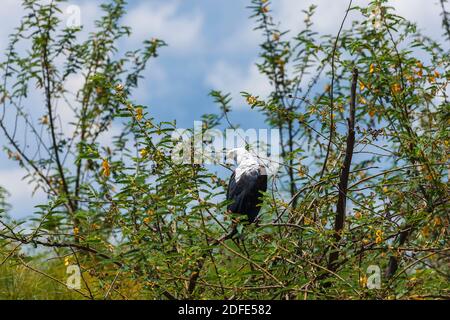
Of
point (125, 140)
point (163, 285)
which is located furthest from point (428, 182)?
point (125, 140)

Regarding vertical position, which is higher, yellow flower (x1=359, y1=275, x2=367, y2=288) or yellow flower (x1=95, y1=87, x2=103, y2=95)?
yellow flower (x1=95, y1=87, x2=103, y2=95)

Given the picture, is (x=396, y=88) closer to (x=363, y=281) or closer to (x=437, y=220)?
(x=437, y=220)

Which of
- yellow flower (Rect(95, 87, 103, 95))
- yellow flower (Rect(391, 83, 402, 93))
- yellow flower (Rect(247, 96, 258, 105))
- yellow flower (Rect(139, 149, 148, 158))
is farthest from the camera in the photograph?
yellow flower (Rect(95, 87, 103, 95))

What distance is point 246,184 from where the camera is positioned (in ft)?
11.8

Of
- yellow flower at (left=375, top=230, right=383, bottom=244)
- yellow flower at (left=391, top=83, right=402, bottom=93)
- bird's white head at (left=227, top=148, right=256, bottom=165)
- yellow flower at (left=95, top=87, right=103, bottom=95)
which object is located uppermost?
yellow flower at (left=95, top=87, right=103, bottom=95)

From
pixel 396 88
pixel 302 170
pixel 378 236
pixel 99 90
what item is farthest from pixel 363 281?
pixel 99 90

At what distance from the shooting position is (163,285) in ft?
11.2

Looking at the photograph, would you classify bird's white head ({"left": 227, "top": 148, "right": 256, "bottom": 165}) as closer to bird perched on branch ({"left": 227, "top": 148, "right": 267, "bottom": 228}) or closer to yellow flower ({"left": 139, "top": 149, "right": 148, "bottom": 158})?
bird perched on branch ({"left": 227, "top": 148, "right": 267, "bottom": 228})

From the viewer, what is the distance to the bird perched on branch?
3.59 m

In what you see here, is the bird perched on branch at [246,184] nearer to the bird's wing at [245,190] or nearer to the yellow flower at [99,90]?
the bird's wing at [245,190]

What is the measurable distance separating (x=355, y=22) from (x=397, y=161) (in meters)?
2.41

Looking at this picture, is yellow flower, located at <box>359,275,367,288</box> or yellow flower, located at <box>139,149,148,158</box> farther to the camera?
yellow flower, located at <box>139,149,148,158</box>

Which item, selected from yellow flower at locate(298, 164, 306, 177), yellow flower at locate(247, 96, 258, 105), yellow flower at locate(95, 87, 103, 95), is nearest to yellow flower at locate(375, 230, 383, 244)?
yellow flower at locate(298, 164, 306, 177)
